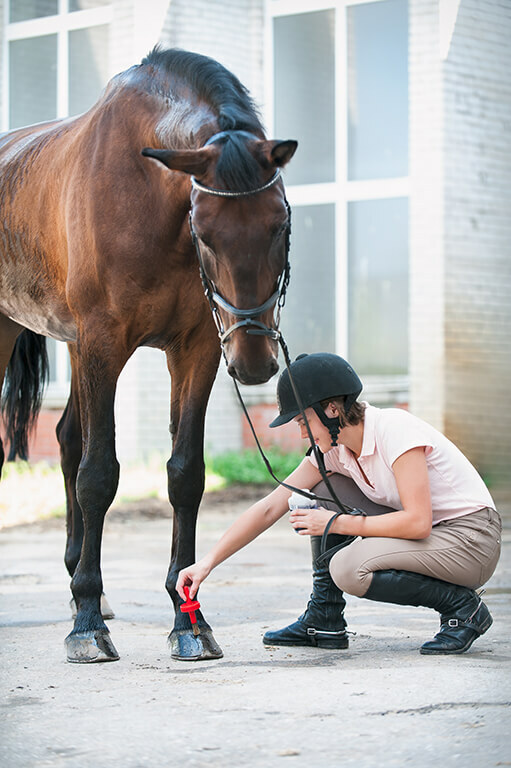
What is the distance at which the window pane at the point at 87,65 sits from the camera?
12.0m

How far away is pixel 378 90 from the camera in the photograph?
36.7ft

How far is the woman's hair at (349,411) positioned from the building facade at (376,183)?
22.1 ft

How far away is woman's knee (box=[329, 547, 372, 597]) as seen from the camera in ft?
11.7

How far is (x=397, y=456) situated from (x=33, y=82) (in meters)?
10.4

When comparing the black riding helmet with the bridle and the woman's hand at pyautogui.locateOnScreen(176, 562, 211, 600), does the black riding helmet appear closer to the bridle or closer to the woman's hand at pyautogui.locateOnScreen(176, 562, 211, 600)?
the bridle

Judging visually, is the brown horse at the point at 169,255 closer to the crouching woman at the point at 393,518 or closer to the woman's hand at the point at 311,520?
the crouching woman at the point at 393,518

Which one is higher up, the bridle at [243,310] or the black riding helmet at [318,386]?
the bridle at [243,310]

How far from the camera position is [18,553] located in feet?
22.8

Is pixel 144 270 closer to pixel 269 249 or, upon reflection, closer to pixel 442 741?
pixel 269 249

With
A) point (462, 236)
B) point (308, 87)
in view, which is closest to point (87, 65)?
point (308, 87)

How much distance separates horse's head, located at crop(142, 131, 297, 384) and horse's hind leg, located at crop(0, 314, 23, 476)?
2.27 m

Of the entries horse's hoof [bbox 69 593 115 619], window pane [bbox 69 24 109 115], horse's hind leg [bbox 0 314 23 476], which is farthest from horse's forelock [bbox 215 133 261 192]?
window pane [bbox 69 24 109 115]

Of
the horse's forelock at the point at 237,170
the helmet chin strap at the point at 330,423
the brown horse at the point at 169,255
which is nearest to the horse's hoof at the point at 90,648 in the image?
the brown horse at the point at 169,255

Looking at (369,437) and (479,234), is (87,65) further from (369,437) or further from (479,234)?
(369,437)
